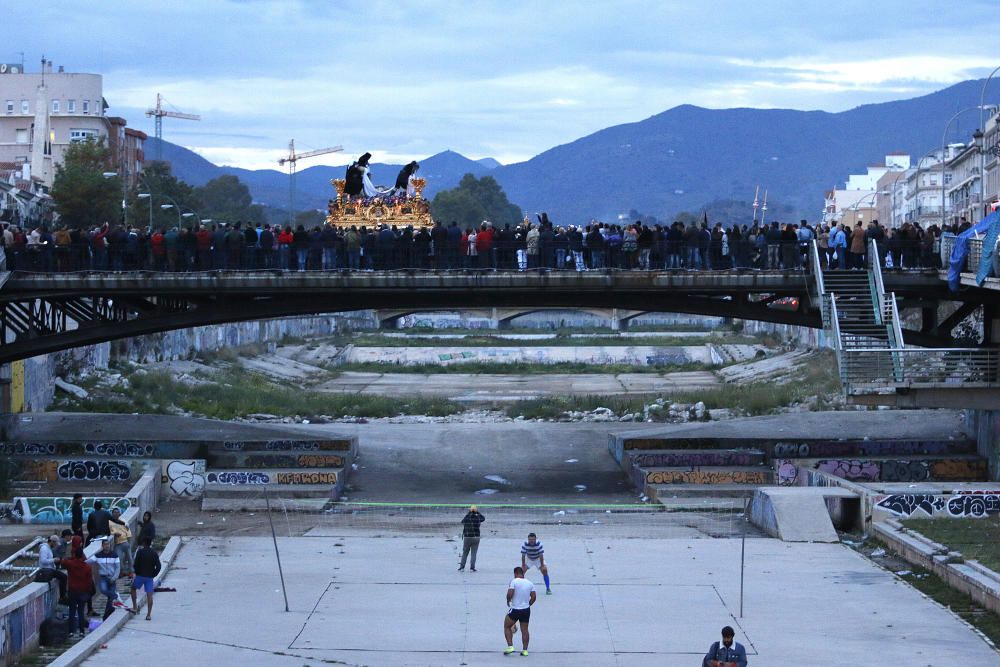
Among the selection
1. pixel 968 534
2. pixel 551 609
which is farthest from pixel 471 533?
pixel 968 534

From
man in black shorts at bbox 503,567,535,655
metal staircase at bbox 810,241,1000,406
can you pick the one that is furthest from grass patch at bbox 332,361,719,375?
man in black shorts at bbox 503,567,535,655

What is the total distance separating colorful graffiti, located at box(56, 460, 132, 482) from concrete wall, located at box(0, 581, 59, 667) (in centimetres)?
2429

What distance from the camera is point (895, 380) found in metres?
42.4

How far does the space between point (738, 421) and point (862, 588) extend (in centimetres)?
3185

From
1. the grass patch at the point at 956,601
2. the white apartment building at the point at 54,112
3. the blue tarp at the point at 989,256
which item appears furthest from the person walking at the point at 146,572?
the white apartment building at the point at 54,112

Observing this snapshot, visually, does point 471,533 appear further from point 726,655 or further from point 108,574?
point 726,655

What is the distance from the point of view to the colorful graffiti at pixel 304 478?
48.2 metres

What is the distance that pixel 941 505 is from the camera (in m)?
37.9

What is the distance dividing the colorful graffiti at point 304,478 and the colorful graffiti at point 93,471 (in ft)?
16.9

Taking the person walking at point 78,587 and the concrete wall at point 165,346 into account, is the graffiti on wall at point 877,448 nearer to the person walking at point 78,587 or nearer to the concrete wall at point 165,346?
the concrete wall at point 165,346

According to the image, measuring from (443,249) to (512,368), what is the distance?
222 feet

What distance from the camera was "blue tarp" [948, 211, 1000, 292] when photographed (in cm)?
4444

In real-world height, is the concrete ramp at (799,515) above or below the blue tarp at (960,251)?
below

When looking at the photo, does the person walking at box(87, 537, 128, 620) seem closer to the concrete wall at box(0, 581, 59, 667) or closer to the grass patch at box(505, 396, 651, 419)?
the concrete wall at box(0, 581, 59, 667)
